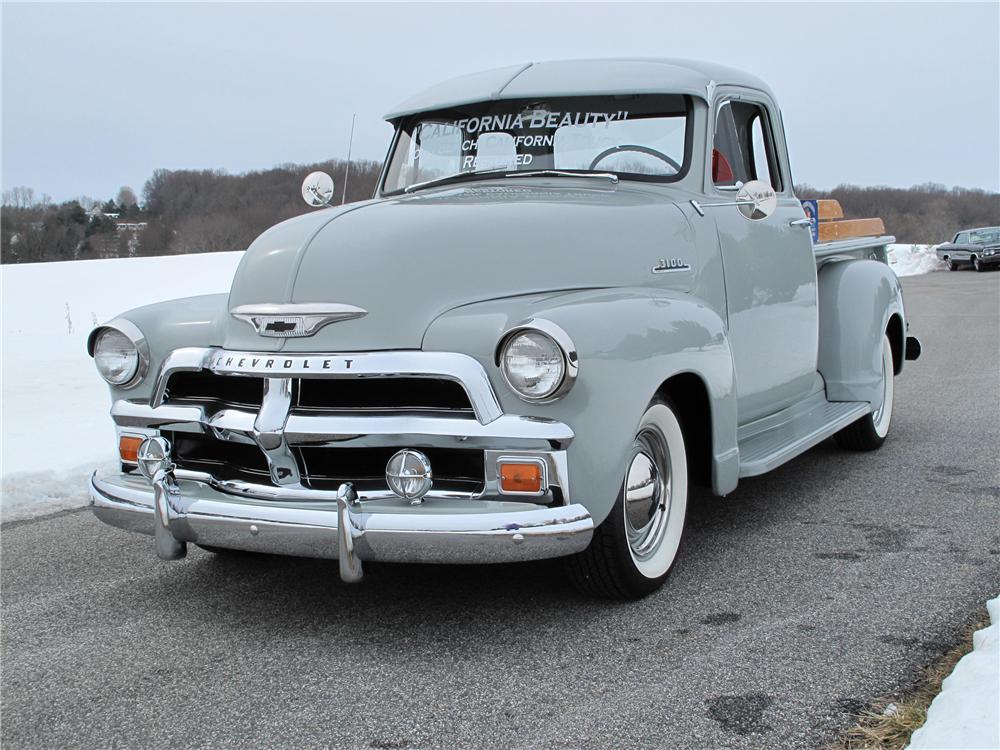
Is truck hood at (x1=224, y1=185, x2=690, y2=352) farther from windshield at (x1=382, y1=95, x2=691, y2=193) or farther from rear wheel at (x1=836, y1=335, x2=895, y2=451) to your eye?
rear wheel at (x1=836, y1=335, x2=895, y2=451)

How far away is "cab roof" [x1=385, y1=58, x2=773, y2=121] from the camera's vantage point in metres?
4.27

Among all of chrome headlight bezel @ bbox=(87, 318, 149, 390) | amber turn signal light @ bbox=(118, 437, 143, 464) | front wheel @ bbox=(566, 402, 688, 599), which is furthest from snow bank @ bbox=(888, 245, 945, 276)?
amber turn signal light @ bbox=(118, 437, 143, 464)

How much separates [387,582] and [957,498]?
107 inches

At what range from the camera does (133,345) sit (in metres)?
3.67

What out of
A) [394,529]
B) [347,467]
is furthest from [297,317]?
[394,529]

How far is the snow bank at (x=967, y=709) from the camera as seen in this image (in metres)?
2.25

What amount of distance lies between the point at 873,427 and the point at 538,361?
3.40m

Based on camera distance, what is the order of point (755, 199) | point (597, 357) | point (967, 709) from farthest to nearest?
point (755, 199), point (597, 357), point (967, 709)

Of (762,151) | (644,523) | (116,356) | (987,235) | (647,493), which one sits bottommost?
(644,523)

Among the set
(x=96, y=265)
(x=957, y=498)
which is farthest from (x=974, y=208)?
(x=957, y=498)

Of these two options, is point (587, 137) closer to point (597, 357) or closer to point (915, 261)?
point (597, 357)

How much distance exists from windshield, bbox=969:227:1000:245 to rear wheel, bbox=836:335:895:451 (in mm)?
29400

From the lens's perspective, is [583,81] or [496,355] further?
[583,81]

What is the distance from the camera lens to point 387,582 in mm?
3701
